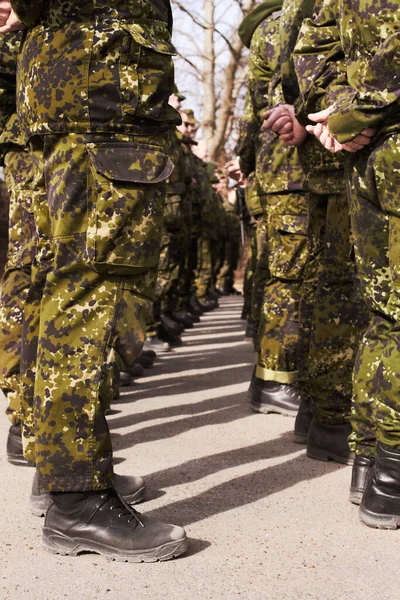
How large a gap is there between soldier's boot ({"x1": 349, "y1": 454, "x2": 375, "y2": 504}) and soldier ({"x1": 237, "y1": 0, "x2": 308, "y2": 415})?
5.21 ft

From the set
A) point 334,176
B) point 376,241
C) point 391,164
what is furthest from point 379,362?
point 334,176

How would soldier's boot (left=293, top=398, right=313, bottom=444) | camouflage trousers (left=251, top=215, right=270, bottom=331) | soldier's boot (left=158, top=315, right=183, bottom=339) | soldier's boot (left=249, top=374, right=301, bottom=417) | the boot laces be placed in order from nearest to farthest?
the boot laces
soldier's boot (left=293, top=398, right=313, bottom=444)
soldier's boot (left=249, top=374, right=301, bottom=417)
camouflage trousers (left=251, top=215, right=270, bottom=331)
soldier's boot (left=158, top=315, right=183, bottom=339)

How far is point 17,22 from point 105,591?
1788 millimetres

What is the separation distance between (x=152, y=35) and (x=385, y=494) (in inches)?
62.1

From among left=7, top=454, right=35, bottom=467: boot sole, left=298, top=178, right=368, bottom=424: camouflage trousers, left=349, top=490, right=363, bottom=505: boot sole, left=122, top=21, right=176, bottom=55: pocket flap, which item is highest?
left=122, top=21, right=176, bottom=55: pocket flap

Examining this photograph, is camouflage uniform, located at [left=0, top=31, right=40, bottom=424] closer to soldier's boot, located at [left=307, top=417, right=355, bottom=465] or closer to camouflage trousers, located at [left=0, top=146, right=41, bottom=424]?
camouflage trousers, located at [left=0, top=146, right=41, bottom=424]

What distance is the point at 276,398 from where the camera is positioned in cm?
467

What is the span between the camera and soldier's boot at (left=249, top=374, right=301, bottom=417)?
15.2 feet

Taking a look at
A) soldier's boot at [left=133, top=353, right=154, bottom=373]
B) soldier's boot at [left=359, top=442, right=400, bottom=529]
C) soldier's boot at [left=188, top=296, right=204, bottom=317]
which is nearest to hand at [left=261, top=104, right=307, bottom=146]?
soldier's boot at [left=359, top=442, right=400, bottom=529]

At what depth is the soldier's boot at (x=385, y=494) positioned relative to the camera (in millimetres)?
2721

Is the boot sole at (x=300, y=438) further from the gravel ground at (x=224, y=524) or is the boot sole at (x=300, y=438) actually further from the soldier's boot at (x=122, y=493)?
the soldier's boot at (x=122, y=493)

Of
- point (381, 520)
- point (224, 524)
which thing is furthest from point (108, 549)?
point (381, 520)

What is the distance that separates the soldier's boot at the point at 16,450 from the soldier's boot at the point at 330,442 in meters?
1.18

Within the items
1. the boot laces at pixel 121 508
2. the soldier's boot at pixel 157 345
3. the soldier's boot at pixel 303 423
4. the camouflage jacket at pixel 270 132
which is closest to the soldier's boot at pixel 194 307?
the soldier's boot at pixel 157 345
